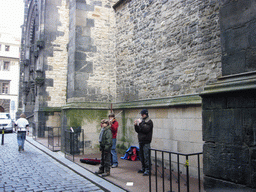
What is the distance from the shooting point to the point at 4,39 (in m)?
42.9

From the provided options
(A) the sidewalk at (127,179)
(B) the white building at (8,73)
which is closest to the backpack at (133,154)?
(A) the sidewalk at (127,179)

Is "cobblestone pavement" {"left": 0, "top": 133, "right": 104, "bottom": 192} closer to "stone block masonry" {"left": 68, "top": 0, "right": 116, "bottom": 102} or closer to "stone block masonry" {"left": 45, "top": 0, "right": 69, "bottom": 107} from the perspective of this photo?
"stone block masonry" {"left": 68, "top": 0, "right": 116, "bottom": 102}

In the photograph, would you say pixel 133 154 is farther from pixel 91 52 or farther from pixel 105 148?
pixel 91 52

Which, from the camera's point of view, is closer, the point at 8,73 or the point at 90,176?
the point at 90,176

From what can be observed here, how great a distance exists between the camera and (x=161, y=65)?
25.2ft

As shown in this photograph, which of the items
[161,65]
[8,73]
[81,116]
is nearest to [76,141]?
[81,116]

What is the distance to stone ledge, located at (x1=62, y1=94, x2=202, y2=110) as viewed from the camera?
624 cm

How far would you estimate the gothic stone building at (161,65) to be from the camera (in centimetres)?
351

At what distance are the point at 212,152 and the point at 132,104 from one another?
5621mm

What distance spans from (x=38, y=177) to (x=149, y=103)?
13.4ft

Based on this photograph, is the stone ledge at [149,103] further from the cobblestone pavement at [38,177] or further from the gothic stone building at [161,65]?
the cobblestone pavement at [38,177]

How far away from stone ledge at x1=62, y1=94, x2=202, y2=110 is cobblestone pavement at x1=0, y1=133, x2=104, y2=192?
2.50m

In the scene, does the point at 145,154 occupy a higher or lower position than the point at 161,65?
lower

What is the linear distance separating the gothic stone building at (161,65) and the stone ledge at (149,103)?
3 centimetres
